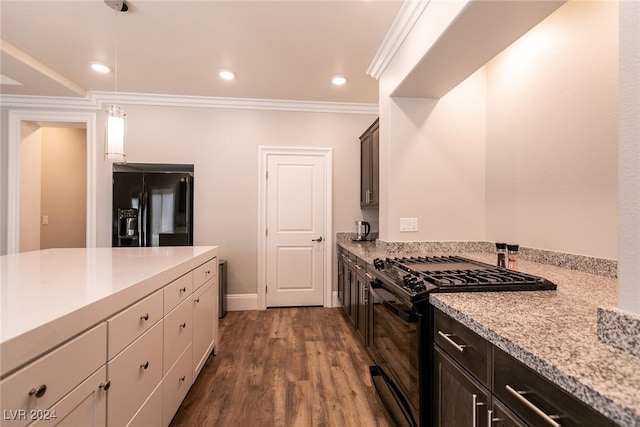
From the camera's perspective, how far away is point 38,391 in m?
0.72

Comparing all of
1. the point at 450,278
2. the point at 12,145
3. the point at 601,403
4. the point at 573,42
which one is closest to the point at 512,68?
the point at 573,42

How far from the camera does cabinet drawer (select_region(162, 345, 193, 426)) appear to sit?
148 centimetres

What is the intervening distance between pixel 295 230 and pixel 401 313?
101 inches

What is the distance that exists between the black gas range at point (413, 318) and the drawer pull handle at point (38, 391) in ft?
4.04

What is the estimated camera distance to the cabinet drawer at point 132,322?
1.04 meters

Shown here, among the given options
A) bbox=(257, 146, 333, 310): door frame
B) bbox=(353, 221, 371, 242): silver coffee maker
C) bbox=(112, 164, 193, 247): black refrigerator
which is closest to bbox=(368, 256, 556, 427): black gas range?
bbox=(353, 221, 371, 242): silver coffee maker

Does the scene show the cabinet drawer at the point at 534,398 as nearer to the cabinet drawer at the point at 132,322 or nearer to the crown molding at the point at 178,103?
the cabinet drawer at the point at 132,322

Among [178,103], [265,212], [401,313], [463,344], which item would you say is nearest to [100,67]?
[178,103]

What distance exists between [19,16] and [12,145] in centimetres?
213

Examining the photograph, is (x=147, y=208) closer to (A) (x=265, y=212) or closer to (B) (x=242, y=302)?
(A) (x=265, y=212)

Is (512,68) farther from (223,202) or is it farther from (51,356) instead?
(223,202)

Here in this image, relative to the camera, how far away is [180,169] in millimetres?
3961

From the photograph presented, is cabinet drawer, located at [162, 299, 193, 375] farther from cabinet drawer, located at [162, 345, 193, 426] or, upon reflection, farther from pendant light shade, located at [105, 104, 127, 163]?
pendant light shade, located at [105, 104, 127, 163]

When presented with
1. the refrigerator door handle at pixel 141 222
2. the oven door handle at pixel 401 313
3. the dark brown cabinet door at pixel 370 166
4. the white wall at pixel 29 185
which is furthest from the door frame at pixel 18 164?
the oven door handle at pixel 401 313
